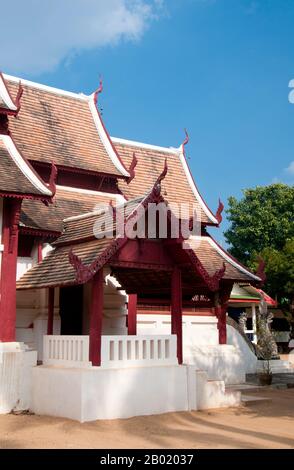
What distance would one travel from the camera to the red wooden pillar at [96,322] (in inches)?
378

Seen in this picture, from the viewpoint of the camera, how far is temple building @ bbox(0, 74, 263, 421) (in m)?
9.85

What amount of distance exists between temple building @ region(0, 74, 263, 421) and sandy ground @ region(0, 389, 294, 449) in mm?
395

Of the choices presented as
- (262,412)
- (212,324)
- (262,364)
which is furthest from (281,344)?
(262,412)

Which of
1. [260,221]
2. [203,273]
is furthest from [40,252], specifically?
[260,221]

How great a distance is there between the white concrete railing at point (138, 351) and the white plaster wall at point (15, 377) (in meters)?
1.81

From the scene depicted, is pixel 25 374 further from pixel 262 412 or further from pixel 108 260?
pixel 262 412

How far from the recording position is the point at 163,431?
8742 millimetres

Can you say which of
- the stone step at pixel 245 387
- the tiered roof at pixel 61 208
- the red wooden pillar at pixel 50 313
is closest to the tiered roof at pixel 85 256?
the tiered roof at pixel 61 208

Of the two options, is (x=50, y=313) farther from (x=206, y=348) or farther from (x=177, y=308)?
(x=206, y=348)

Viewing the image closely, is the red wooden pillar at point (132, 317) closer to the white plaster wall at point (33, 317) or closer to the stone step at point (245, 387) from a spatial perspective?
the white plaster wall at point (33, 317)

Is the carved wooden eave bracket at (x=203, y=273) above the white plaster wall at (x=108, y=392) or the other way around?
above

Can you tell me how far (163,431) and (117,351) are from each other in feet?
5.70

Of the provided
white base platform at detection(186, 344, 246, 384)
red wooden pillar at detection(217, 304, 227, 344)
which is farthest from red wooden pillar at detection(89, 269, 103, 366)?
red wooden pillar at detection(217, 304, 227, 344)
